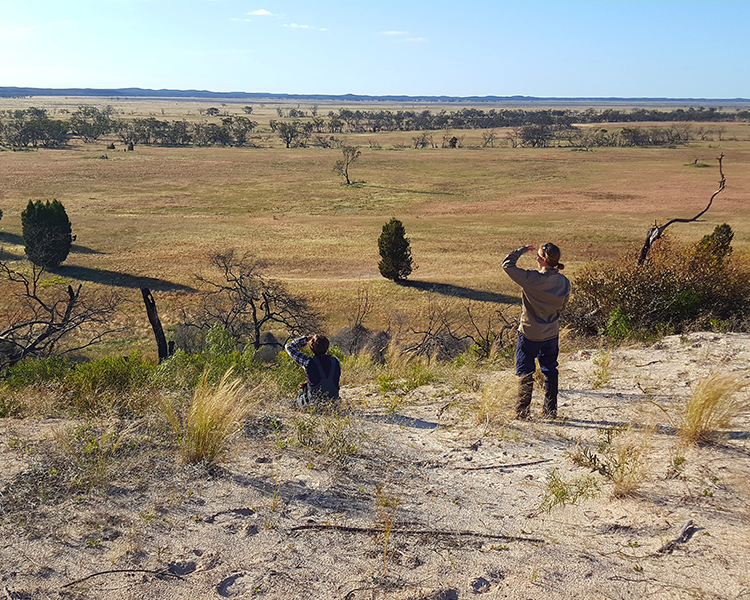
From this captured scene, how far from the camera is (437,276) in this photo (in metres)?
26.1

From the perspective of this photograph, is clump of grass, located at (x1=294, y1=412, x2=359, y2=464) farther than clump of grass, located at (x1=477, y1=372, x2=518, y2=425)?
No

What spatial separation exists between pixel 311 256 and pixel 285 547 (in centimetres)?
2678

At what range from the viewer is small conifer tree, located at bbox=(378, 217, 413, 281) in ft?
80.2

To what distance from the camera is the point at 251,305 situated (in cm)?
1512

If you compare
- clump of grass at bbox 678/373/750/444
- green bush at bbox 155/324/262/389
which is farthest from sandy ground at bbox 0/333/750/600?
green bush at bbox 155/324/262/389

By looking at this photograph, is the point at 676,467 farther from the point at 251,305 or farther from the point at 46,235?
the point at 46,235

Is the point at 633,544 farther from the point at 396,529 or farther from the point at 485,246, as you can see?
the point at 485,246

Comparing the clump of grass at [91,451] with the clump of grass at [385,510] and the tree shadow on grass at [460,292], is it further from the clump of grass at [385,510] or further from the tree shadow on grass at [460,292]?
the tree shadow on grass at [460,292]

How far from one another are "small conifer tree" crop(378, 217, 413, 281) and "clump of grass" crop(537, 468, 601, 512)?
20653mm

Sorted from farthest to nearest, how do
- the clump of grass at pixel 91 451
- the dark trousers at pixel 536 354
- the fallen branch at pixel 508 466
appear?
the dark trousers at pixel 536 354 → the fallen branch at pixel 508 466 → the clump of grass at pixel 91 451

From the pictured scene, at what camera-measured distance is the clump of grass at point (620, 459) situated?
3.59 meters

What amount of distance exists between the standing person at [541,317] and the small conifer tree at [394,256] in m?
19.3

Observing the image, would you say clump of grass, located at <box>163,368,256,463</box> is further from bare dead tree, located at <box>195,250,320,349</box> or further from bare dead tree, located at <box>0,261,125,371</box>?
bare dead tree, located at <box>0,261,125,371</box>

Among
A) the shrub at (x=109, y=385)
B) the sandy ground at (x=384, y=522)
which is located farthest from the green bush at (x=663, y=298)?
the shrub at (x=109, y=385)
